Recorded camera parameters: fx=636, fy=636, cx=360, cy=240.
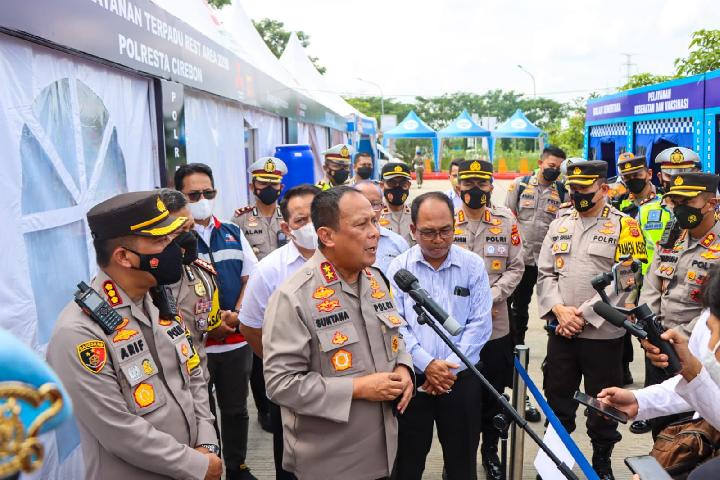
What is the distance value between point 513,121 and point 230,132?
28606mm

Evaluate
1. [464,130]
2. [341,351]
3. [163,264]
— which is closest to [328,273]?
[341,351]

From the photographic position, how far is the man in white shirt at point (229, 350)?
13.8 feet

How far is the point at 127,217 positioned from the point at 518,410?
2292 millimetres

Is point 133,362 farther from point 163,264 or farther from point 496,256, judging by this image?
point 496,256

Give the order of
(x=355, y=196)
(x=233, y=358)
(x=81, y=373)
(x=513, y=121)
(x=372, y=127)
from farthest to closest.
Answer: (x=513, y=121), (x=372, y=127), (x=233, y=358), (x=355, y=196), (x=81, y=373)

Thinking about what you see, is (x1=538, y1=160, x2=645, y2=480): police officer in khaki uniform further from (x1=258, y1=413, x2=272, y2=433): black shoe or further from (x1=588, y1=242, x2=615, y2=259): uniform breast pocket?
(x1=258, y1=413, x2=272, y2=433): black shoe

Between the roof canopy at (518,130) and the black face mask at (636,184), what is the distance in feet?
86.5

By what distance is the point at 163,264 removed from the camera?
2.44 meters

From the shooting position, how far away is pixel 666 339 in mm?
2367

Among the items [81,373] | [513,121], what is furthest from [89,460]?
[513,121]

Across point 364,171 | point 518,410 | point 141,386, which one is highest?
point 364,171

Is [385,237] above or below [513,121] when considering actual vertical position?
below

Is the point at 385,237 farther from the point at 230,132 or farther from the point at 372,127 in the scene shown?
the point at 372,127

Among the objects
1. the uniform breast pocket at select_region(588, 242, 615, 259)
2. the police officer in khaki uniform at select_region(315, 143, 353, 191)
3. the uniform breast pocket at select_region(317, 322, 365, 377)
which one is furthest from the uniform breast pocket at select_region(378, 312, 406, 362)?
the police officer in khaki uniform at select_region(315, 143, 353, 191)
